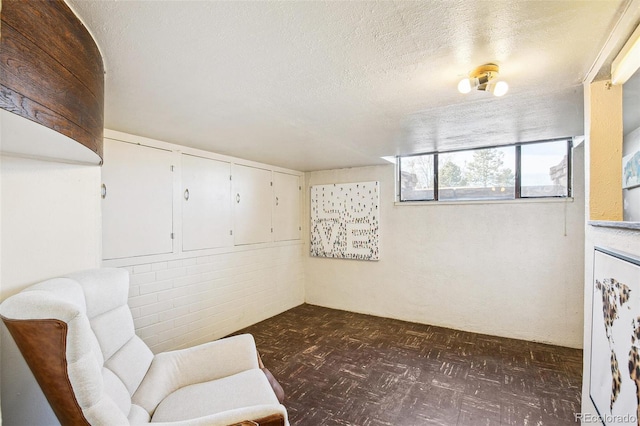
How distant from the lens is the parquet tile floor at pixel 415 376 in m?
2.21

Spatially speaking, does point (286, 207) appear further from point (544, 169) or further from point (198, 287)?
point (544, 169)

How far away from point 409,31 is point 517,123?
188 cm

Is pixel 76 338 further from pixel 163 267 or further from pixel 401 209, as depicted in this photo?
pixel 401 209

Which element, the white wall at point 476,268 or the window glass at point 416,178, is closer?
the white wall at point 476,268

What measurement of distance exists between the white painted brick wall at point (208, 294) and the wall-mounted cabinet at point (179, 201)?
173mm

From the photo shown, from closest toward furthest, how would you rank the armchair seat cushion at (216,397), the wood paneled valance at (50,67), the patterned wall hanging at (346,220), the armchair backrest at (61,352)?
1. the wood paneled valance at (50,67)
2. the armchair backrest at (61,352)
3. the armchair seat cushion at (216,397)
4. the patterned wall hanging at (346,220)

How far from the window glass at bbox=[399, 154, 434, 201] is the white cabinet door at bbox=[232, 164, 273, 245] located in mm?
1955

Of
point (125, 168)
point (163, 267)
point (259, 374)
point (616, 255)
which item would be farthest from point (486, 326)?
point (125, 168)

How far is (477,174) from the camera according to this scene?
3855mm

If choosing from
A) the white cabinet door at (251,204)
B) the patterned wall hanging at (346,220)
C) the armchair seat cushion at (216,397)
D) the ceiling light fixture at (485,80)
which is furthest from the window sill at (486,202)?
the armchair seat cushion at (216,397)

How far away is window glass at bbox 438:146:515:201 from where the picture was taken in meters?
3.68

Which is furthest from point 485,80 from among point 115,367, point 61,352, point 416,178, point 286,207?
point 286,207

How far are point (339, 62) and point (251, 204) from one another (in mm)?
2895

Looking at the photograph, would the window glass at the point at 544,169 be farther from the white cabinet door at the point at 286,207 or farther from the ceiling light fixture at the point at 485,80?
the white cabinet door at the point at 286,207
